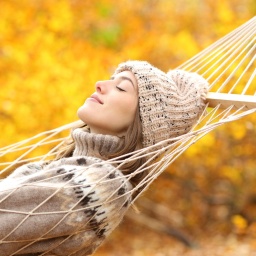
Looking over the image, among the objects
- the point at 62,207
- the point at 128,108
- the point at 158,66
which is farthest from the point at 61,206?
the point at 158,66

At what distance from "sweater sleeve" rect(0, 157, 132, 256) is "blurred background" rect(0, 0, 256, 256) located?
2115 mm

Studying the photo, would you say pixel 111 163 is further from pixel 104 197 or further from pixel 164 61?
pixel 164 61

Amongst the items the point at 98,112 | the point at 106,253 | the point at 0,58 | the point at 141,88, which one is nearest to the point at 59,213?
the point at 98,112

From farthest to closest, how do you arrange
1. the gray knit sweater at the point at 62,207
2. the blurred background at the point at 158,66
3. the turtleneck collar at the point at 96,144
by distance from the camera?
the blurred background at the point at 158,66
the turtleneck collar at the point at 96,144
the gray knit sweater at the point at 62,207

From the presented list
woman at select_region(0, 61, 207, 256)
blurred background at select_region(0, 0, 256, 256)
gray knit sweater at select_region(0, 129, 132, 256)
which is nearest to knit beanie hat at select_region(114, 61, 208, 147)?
woman at select_region(0, 61, 207, 256)

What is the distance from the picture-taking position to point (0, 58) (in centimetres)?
414

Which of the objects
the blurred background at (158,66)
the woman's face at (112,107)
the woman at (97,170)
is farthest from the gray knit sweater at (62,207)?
the blurred background at (158,66)

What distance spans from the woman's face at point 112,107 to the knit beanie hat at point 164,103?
0.09ft

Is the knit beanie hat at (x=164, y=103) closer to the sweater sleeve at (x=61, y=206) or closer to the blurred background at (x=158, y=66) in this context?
the sweater sleeve at (x=61, y=206)

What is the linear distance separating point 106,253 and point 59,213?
3.26 metres

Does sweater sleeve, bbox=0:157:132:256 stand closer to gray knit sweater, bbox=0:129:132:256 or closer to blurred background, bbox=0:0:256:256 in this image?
gray knit sweater, bbox=0:129:132:256

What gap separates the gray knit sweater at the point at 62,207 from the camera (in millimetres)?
1686

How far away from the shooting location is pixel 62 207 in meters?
1.71

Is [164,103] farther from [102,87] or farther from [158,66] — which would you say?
[158,66]
